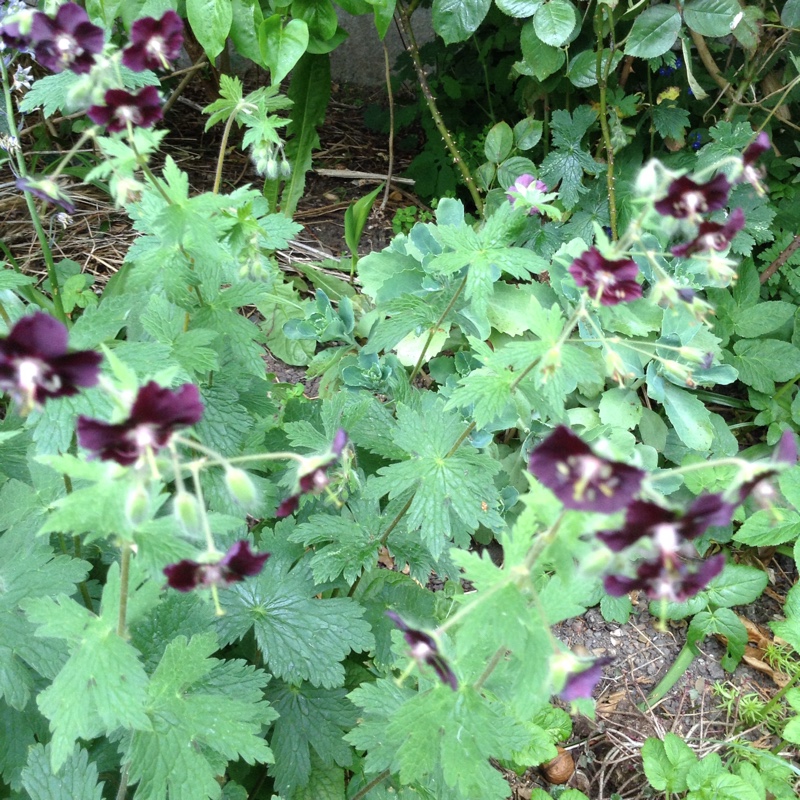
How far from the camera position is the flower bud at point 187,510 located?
0.76 meters

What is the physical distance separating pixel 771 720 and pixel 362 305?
1.81 metres

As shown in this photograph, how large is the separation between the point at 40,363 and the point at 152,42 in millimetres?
672

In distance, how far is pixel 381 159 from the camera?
11.2 ft

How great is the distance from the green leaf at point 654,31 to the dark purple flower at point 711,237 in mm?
1449

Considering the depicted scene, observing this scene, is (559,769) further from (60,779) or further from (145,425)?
(145,425)

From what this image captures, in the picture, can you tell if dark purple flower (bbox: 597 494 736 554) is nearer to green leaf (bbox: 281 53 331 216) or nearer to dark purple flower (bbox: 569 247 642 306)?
dark purple flower (bbox: 569 247 642 306)

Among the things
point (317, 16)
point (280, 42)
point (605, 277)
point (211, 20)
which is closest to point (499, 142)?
point (317, 16)

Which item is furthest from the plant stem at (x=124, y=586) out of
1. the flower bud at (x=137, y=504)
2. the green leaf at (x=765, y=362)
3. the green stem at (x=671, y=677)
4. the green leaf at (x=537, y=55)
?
the green leaf at (x=765, y=362)

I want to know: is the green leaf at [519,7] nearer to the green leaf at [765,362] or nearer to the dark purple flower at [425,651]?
the green leaf at [765,362]

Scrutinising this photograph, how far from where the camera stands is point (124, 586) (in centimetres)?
92

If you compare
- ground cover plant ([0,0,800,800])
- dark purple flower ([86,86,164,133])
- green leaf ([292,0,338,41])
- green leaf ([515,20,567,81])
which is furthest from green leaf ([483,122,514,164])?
dark purple flower ([86,86,164,133])

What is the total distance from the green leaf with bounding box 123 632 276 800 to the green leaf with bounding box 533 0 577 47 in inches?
73.8

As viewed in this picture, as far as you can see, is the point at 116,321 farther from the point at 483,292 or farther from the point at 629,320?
the point at 629,320

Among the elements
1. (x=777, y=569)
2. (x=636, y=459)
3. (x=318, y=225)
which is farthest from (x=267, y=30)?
(x=777, y=569)
